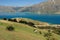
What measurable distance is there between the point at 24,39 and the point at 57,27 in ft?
47.4

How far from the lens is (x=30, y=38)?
23.2 meters

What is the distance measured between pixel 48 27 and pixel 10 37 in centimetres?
1415

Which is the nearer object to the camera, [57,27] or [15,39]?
[15,39]

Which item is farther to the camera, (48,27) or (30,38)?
(48,27)

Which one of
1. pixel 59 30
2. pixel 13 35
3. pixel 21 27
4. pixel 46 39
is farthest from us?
pixel 59 30

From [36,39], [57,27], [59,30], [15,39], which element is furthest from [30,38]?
[57,27]

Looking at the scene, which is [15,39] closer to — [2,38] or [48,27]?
[2,38]

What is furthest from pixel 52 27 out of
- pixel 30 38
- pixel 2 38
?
pixel 2 38

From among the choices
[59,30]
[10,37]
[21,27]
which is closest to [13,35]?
[10,37]

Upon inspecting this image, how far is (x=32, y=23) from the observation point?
117 ft

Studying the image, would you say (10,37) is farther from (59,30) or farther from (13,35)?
(59,30)

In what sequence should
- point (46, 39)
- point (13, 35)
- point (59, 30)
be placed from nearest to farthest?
point (13, 35) < point (46, 39) < point (59, 30)

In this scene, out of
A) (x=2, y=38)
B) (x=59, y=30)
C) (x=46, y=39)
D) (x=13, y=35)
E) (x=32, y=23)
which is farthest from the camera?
(x=32, y=23)

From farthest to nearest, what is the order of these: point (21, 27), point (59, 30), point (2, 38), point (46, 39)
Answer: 1. point (59, 30)
2. point (21, 27)
3. point (46, 39)
4. point (2, 38)
